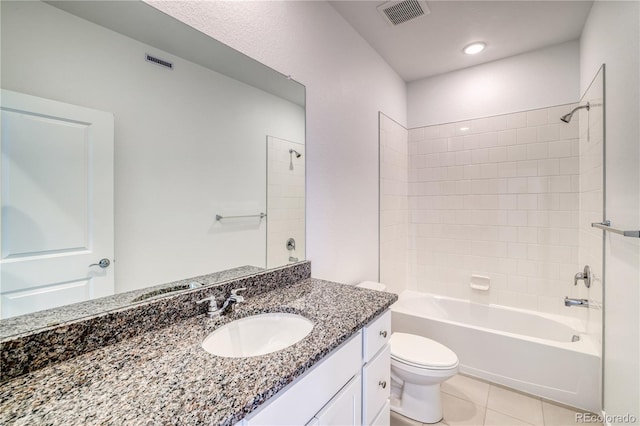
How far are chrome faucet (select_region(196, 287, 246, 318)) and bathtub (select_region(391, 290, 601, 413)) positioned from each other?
66.2 inches

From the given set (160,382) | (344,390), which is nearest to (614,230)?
(344,390)

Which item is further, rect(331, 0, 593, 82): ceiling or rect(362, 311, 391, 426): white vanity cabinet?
rect(331, 0, 593, 82): ceiling

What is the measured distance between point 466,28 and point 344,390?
2.44m

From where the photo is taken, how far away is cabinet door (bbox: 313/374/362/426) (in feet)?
3.01

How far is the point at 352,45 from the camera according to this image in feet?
6.89

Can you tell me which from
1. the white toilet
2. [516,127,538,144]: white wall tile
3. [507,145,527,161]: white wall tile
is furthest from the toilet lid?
[516,127,538,144]: white wall tile

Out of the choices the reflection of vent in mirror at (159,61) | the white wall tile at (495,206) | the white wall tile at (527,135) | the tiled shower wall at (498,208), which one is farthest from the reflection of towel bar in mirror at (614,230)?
the reflection of vent in mirror at (159,61)

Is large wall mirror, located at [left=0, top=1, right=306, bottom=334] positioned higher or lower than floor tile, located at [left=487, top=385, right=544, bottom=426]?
higher

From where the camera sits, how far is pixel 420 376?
5.52ft

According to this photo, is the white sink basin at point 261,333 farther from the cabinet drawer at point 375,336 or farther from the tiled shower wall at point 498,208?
the tiled shower wall at point 498,208

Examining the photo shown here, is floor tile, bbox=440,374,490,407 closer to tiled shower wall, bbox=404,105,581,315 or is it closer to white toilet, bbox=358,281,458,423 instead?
white toilet, bbox=358,281,458,423

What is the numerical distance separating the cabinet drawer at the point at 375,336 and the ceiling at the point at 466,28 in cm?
189

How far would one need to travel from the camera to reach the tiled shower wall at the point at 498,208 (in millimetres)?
2359

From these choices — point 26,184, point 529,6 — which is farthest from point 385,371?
point 529,6
